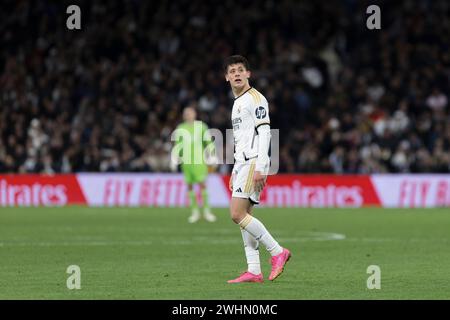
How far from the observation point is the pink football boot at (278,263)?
12.1 metres

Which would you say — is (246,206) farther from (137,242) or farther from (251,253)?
(137,242)

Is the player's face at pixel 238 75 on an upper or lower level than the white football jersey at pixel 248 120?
upper

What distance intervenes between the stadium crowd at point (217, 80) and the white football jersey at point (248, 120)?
749 inches

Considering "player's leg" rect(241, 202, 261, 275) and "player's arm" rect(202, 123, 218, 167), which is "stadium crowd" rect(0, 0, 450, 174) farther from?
"player's leg" rect(241, 202, 261, 275)

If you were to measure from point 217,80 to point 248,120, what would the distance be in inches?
884

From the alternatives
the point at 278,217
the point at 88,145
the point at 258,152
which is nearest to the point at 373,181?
the point at 278,217

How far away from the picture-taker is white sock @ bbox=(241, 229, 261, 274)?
12.1 m

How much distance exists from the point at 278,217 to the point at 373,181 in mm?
5809

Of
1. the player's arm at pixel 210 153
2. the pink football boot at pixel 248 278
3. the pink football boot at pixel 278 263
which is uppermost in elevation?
the player's arm at pixel 210 153

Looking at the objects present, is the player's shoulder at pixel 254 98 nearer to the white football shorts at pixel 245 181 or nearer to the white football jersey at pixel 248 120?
the white football jersey at pixel 248 120

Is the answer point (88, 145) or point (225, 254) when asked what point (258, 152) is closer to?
point (225, 254)

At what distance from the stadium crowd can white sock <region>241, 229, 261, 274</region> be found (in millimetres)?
18814

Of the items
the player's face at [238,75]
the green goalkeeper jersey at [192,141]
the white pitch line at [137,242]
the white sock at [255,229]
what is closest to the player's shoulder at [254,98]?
the player's face at [238,75]

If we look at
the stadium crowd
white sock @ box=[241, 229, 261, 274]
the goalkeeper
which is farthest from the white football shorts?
the stadium crowd
